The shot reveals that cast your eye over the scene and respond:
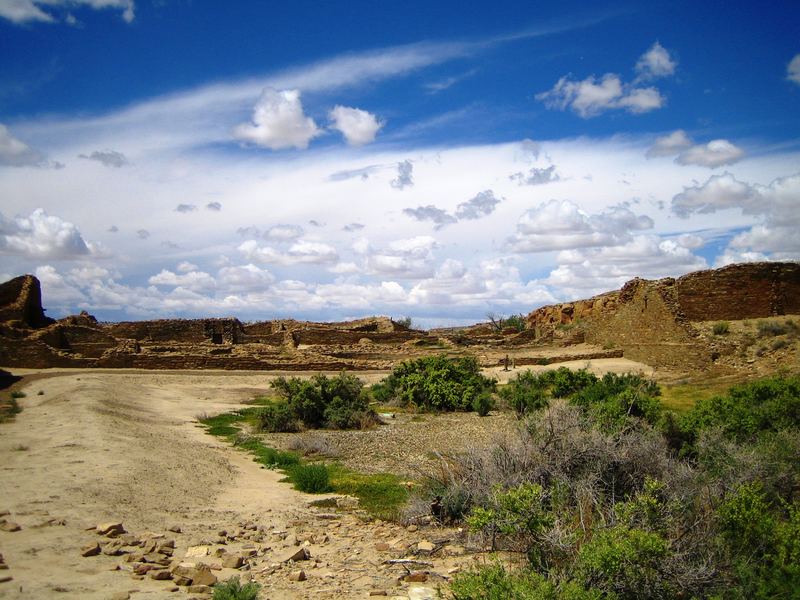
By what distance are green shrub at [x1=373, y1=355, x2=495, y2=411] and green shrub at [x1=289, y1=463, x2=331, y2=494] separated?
9.27 meters

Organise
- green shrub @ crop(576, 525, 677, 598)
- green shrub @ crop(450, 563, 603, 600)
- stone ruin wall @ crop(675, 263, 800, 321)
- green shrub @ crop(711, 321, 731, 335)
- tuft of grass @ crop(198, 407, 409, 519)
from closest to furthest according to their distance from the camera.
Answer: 1. green shrub @ crop(450, 563, 603, 600)
2. green shrub @ crop(576, 525, 677, 598)
3. tuft of grass @ crop(198, 407, 409, 519)
4. green shrub @ crop(711, 321, 731, 335)
5. stone ruin wall @ crop(675, 263, 800, 321)

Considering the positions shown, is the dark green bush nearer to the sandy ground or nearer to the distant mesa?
the sandy ground

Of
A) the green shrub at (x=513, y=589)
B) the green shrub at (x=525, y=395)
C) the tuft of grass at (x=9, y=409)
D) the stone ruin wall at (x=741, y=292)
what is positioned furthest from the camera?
the stone ruin wall at (x=741, y=292)

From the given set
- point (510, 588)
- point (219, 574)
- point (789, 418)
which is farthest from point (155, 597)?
point (789, 418)

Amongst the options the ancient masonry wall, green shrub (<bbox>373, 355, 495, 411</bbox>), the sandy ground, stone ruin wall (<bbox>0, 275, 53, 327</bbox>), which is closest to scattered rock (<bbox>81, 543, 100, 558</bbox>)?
the sandy ground

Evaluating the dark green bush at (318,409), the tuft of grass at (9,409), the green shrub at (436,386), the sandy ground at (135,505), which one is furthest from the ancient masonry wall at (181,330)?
the sandy ground at (135,505)

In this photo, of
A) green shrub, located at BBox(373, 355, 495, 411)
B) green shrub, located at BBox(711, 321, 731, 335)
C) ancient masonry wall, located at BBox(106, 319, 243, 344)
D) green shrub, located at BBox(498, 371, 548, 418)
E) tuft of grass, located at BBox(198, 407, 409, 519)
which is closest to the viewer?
tuft of grass, located at BBox(198, 407, 409, 519)

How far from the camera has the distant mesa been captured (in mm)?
25281

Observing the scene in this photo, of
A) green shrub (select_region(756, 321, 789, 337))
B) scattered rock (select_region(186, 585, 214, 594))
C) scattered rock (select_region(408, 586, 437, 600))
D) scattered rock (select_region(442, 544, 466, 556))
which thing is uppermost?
green shrub (select_region(756, 321, 789, 337))

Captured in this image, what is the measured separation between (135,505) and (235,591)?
3356 millimetres

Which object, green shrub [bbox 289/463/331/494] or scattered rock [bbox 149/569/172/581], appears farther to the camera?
green shrub [bbox 289/463/331/494]

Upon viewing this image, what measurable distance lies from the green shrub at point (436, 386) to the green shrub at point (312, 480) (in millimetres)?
9267

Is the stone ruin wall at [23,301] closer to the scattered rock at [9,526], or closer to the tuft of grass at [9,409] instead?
the tuft of grass at [9,409]

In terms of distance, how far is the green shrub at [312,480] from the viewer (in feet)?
32.3
